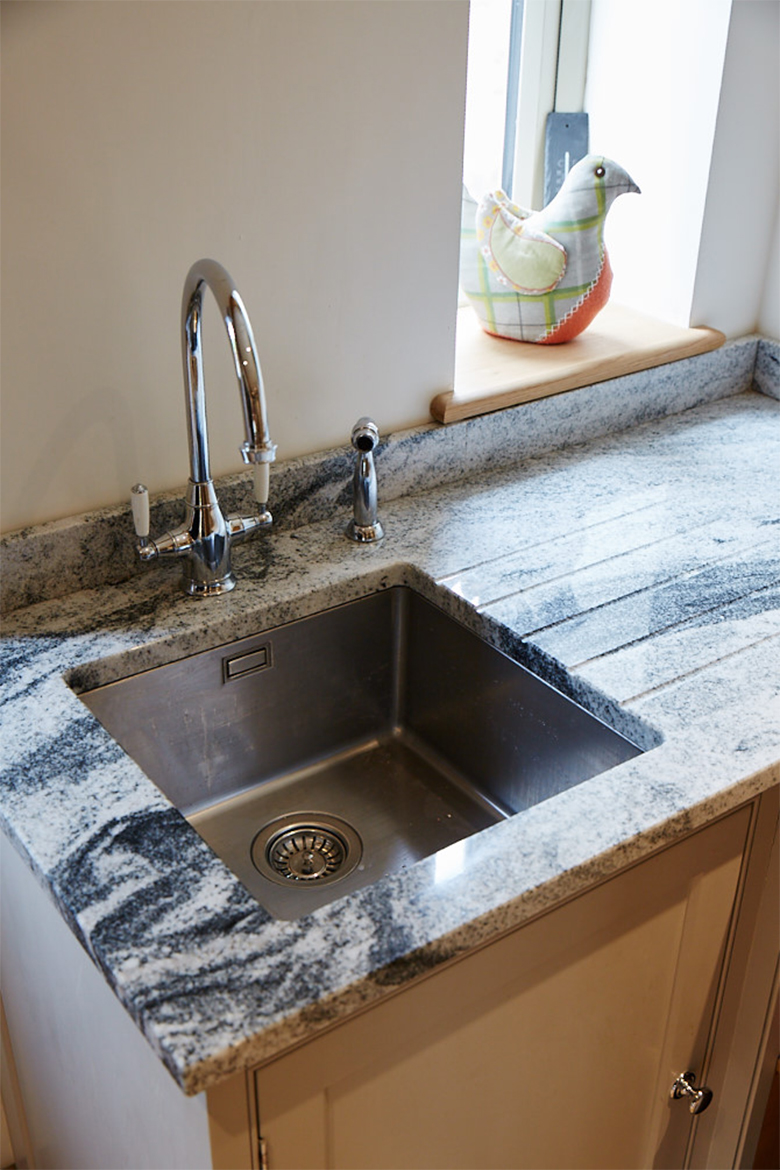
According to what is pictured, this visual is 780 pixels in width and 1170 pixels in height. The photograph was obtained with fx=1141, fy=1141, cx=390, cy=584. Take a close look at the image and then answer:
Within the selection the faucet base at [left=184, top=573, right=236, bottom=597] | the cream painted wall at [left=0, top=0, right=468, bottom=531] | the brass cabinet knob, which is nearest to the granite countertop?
the faucet base at [left=184, top=573, right=236, bottom=597]

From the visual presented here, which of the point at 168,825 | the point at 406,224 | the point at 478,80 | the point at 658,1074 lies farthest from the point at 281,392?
the point at 658,1074

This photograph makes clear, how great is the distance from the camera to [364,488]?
136 centimetres

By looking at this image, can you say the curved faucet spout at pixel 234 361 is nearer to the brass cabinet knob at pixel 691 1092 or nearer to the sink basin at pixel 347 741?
the sink basin at pixel 347 741

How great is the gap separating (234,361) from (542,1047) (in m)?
0.71

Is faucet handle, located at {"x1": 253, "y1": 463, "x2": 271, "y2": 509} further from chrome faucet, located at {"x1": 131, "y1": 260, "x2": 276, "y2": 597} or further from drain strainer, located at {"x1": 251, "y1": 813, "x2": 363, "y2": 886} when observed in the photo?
drain strainer, located at {"x1": 251, "y1": 813, "x2": 363, "y2": 886}

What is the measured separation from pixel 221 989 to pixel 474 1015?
10.0 inches

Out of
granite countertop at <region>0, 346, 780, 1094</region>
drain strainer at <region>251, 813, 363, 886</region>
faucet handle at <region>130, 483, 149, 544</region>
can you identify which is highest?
faucet handle at <region>130, 483, 149, 544</region>

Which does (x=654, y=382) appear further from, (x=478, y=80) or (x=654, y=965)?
(x=654, y=965)

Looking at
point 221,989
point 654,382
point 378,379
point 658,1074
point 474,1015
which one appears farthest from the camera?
point 654,382

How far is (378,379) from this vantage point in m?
1.44

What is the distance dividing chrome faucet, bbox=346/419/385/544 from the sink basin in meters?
0.09

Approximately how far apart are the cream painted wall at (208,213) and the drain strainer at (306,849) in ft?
1.35

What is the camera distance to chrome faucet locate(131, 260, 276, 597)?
1072mm

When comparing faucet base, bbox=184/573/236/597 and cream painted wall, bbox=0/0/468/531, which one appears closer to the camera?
cream painted wall, bbox=0/0/468/531
